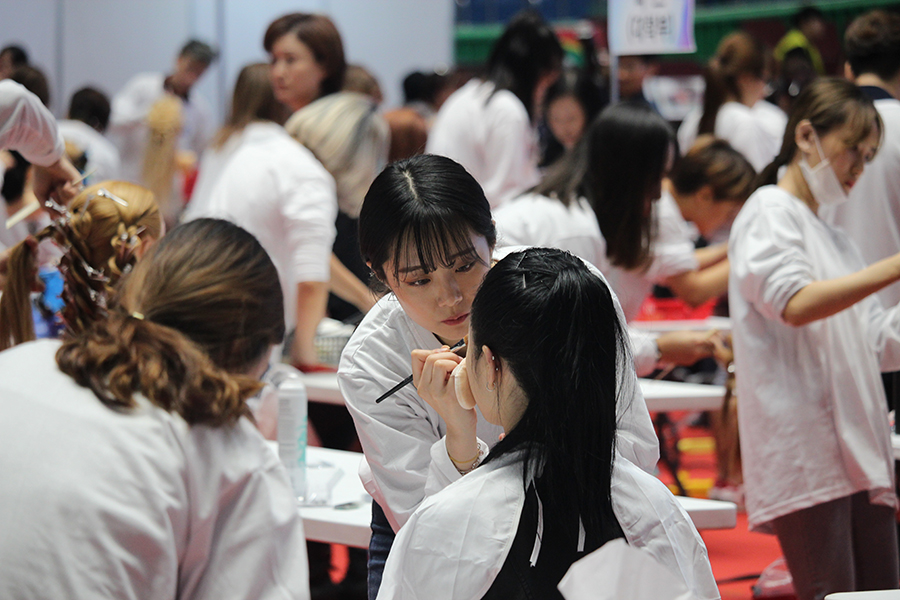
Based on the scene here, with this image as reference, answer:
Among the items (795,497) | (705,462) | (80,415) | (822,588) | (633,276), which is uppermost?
(80,415)

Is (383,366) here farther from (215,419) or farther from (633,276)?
(633,276)

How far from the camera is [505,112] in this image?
451 centimetres

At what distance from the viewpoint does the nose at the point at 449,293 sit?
1.68 m

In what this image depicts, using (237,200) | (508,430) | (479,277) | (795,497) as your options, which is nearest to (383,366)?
(479,277)

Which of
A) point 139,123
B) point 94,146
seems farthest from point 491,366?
point 139,123

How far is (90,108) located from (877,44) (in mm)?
4903

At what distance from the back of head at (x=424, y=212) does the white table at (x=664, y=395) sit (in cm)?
145

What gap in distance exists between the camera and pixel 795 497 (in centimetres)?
241

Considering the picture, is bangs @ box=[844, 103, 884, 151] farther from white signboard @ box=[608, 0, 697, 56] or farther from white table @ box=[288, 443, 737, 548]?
white signboard @ box=[608, 0, 697, 56]

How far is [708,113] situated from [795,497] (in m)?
3.53

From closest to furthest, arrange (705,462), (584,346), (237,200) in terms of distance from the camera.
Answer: (584,346), (237,200), (705,462)

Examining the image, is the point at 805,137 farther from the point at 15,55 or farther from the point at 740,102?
the point at 15,55

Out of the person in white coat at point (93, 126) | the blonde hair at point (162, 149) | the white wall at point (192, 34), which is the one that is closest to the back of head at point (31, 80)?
the person in white coat at point (93, 126)

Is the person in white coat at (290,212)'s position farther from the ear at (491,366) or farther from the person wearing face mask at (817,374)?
the ear at (491,366)
